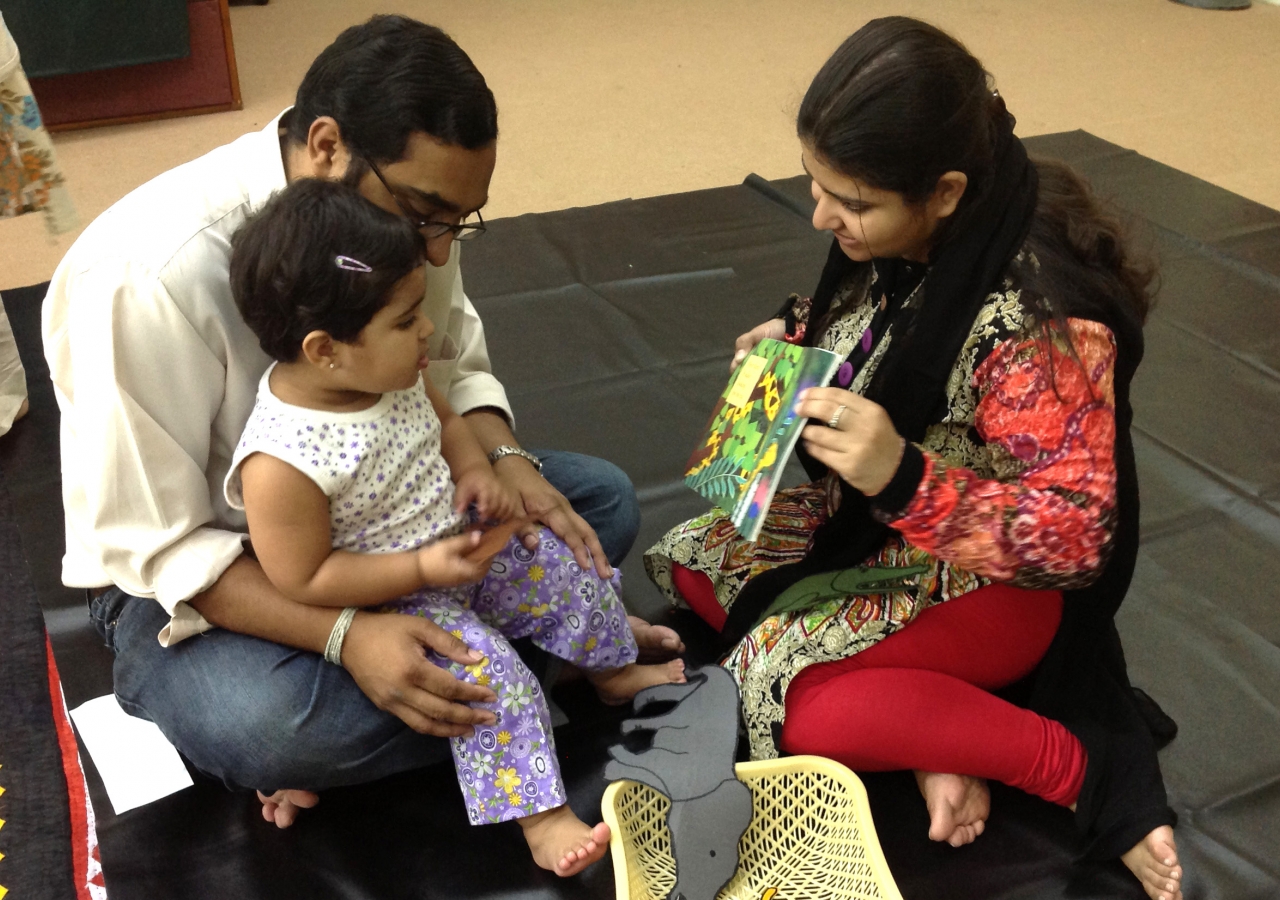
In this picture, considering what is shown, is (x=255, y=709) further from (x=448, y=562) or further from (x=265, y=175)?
(x=265, y=175)

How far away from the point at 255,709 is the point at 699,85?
3.03m

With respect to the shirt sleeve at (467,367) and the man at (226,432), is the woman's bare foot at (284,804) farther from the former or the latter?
the shirt sleeve at (467,367)

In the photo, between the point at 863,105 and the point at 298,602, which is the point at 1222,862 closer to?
the point at 863,105

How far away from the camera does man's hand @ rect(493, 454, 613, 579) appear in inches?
52.5

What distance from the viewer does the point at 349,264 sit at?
101 centimetres

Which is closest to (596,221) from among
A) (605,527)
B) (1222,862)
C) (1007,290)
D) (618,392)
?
(618,392)

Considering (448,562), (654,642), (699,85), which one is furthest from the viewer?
(699,85)

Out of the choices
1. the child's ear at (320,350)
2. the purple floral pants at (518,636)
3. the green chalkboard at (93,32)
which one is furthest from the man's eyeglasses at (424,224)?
the green chalkboard at (93,32)

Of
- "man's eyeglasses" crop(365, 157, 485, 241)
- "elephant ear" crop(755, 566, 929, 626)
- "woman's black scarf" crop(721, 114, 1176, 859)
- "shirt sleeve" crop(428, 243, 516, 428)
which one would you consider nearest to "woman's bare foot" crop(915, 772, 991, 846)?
"woman's black scarf" crop(721, 114, 1176, 859)

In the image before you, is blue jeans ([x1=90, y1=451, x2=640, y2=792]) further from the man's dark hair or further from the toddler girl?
the man's dark hair

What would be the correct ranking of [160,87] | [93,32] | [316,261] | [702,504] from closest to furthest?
[316,261], [702,504], [93,32], [160,87]

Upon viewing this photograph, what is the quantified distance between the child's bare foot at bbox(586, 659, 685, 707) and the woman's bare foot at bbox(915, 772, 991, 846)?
318mm

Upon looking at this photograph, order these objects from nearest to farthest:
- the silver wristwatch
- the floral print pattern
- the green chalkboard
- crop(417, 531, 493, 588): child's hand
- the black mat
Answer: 1. crop(417, 531, 493, 588): child's hand
2. the black mat
3. the silver wristwatch
4. the floral print pattern
5. the green chalkboard

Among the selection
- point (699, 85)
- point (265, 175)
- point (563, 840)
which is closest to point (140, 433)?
point (265, 175)
